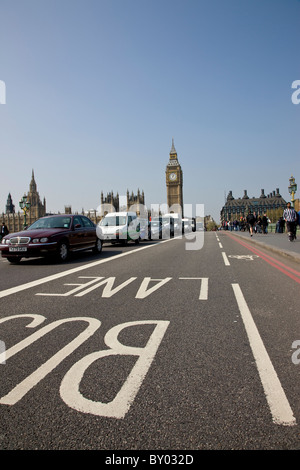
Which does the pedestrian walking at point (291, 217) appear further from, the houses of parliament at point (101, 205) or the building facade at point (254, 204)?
the building facade at point (254, 204)

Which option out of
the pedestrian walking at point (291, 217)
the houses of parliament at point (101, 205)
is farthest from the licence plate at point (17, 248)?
the houses of parliament at point (101, 205)

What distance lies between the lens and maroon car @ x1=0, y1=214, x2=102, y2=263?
883 centimetres

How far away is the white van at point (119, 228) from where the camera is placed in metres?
15.9

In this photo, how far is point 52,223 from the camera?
1032 cm

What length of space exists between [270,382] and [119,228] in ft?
46.2

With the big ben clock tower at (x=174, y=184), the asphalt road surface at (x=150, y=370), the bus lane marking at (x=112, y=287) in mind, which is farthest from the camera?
the big ben clock tower at (x=174, y=184)

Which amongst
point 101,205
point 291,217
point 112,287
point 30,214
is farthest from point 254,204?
point 112,287

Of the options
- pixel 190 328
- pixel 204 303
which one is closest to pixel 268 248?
pixel 204 303

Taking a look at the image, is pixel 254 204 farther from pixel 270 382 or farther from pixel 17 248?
pixel 270 382

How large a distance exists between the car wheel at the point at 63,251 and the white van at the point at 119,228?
5.54 m

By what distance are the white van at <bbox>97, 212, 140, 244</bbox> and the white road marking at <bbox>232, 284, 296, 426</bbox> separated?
12.7m

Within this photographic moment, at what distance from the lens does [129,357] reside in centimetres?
260

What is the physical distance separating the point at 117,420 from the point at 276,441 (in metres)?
0.87

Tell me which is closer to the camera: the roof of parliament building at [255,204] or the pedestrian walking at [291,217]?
the pedestrian walking at [291,217]
